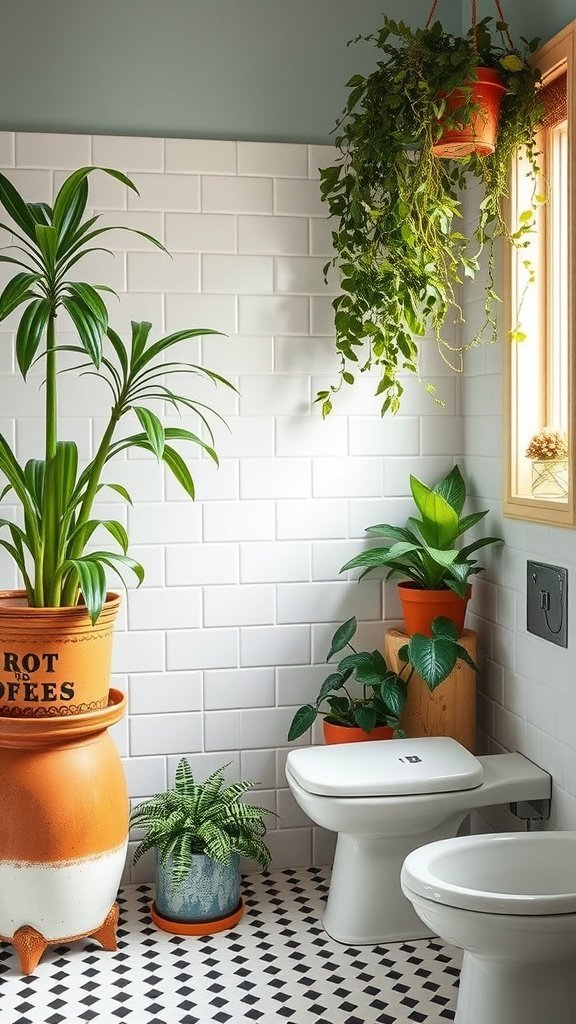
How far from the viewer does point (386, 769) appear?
8.73 feet

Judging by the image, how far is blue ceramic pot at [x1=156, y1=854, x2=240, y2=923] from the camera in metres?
2.80

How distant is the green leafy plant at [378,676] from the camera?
2854mm

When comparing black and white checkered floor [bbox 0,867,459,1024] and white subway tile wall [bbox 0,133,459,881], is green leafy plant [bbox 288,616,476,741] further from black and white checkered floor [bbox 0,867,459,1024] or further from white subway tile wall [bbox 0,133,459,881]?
black and white checkered floor [bbox 0,867,459,1024]

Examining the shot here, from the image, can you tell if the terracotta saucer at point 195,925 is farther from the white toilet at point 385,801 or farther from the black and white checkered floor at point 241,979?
the white toilet at point 385,801

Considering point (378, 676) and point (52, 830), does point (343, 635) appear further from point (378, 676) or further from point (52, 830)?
point (52, 830)

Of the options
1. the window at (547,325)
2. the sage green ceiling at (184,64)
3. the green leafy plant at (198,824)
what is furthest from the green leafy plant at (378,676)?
the sage green ceiling at (184,64)

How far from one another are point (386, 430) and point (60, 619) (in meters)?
1.27

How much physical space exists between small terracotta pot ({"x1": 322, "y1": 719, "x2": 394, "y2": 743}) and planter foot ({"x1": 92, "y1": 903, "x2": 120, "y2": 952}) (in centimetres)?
79

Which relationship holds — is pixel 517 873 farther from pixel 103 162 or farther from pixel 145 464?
pixel 103 162

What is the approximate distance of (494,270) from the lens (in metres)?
2.98

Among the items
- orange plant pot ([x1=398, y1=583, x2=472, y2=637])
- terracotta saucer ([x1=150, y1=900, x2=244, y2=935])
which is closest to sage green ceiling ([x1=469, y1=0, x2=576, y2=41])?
orange plant pot ([x1=398, y1=583, x2=472, y2=637])

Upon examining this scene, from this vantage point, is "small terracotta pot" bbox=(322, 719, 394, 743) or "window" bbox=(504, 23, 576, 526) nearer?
"window" bbox=(504, 23, 576, 526)

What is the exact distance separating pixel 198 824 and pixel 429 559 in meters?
1.01

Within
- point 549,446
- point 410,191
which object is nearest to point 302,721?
→ point 549,446
